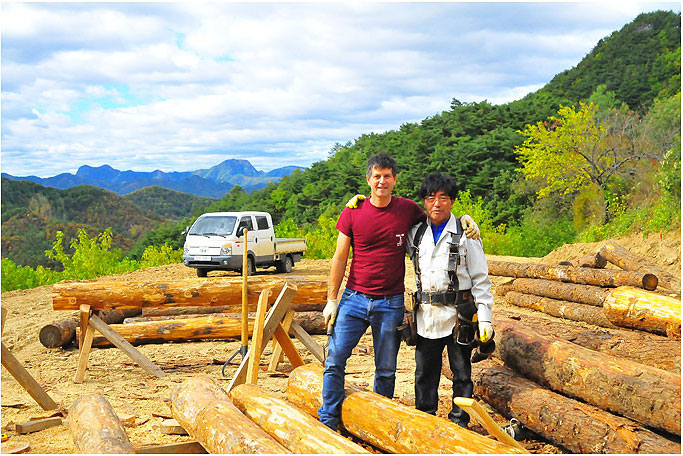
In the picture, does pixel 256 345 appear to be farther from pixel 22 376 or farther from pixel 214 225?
pixel 214 225

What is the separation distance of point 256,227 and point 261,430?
46.9ft

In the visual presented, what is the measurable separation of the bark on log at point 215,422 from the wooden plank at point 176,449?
0.30 feet

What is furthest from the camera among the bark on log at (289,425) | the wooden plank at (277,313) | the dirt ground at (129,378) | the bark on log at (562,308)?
the bark on log at (562,308)

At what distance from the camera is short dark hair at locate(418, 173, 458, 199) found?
16.3 ft

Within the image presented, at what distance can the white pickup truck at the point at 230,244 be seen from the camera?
17.4 meters

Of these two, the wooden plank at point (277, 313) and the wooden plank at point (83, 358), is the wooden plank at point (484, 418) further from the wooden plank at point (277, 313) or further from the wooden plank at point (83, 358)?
the wooden plank at point (83, 358)

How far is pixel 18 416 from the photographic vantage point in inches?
257

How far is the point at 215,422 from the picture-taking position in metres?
4.87

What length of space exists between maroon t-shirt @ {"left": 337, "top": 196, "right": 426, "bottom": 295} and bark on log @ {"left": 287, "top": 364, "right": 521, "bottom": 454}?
2.99ft

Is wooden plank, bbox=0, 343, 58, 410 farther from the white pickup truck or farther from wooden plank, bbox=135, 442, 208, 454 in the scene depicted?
the white pickup truck

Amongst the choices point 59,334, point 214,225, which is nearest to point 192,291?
point 59,334

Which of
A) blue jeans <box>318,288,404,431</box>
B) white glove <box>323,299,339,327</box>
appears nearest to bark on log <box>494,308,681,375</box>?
blue jeans <box>318,288,404,431</box>

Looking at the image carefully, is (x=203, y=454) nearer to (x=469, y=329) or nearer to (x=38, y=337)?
(x=469, y=329)

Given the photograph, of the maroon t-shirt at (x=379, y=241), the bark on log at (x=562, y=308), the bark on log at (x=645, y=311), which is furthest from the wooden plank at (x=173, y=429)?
the bark on log at (x=562, y=308)
